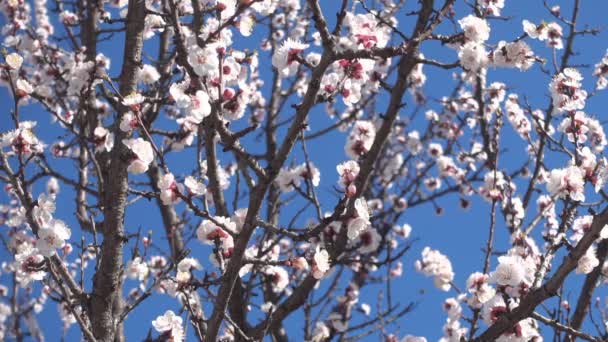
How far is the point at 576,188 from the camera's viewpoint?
10.9ft

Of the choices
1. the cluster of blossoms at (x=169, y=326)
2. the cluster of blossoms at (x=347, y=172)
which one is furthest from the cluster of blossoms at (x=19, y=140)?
the cluster of blossoms at (x=347, y=172)

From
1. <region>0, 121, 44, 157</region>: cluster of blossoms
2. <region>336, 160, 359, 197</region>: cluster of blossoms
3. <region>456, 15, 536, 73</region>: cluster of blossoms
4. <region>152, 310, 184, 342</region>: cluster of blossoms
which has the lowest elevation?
<region>152, 310, 184, 342</region>: cluster of blossoms

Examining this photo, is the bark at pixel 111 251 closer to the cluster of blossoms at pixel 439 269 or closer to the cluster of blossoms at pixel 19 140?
the cluster of blossoms at pixel 19 140

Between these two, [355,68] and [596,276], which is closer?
[355,68]

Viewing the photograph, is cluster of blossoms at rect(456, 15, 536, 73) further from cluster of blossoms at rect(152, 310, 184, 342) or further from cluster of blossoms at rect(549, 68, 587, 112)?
cluster of blossoms at rect(152, 310, 184, 342)

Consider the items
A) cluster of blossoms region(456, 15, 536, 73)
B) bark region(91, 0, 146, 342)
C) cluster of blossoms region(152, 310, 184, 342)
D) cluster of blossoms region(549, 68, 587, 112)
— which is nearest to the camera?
cluster of blossoms region(456, 15, 536, 73)

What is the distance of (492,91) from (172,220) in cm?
342

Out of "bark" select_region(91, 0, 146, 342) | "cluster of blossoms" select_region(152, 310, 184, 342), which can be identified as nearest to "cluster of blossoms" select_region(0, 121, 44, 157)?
"bark" select_region(91, 0, 146, 342)

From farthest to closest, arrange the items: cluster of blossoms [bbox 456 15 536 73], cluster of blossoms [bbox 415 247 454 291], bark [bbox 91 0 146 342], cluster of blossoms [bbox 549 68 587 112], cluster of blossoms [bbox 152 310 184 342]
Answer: cluster of blossoms [bbox 415 247 454 291] → cluster of blossoms [bbox 549 68 587 112] → bark [bbox 91 0 146 342] → cluster of blossoms [bbox 152 310 184 342] → cluster of blossoms [bbox 456 15 536 73]

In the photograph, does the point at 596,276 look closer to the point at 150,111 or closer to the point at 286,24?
the point at 150,111

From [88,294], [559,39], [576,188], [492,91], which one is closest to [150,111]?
[88,294]

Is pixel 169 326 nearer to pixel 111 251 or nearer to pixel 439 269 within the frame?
pixel 111 251

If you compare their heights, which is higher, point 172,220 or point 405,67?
point 172,220

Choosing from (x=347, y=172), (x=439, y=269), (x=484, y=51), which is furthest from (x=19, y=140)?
(x=439, y=269)
